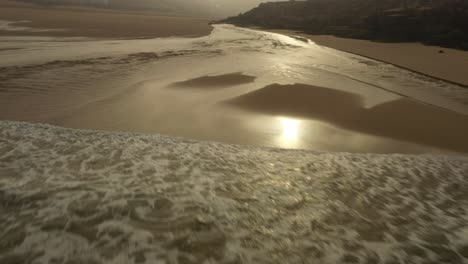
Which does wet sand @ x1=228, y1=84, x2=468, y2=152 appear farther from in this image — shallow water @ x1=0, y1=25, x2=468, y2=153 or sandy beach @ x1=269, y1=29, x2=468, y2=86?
sandy beach @ x1=269, y1=29, x2=468, y2=86

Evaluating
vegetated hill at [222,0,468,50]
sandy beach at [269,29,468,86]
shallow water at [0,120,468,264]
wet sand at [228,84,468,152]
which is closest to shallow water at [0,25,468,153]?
wet sand at [228,84,468,152]

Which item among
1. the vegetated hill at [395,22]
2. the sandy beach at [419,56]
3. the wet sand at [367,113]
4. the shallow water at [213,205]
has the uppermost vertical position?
the vegetated hill at [395,22]

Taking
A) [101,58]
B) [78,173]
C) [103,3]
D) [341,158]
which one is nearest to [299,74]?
[341,158]

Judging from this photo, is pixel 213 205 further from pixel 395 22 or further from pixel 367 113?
pixel 395 22

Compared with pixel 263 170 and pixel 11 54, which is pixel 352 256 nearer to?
pixel 263 170

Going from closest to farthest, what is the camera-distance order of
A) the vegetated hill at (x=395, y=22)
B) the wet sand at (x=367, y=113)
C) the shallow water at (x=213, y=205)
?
1. the shallow water at (x=213, y=205)
2. the wet sand at (x=367, y=113)
3. the vegetated hill at (x=395, y=22)

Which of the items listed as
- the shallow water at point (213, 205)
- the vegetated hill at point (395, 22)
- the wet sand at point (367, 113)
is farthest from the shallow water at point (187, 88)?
the vegetated hill at point (395, 22)

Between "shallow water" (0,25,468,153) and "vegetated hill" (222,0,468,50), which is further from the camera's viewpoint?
"vegetated hill" (222,0,468,50)

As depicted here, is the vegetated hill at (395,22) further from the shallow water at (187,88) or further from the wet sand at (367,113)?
the wet sand at (367,113)
